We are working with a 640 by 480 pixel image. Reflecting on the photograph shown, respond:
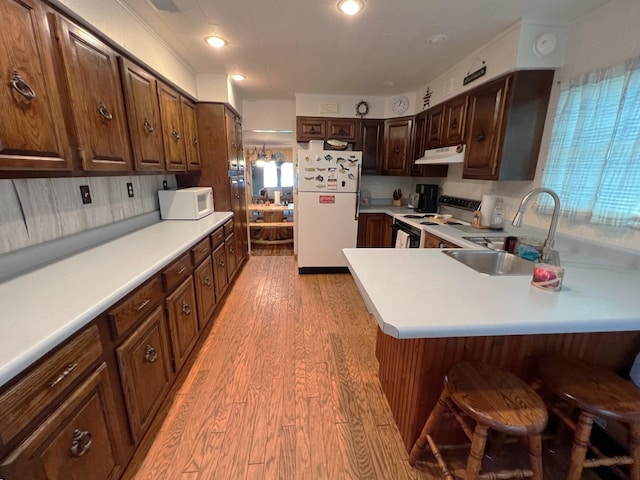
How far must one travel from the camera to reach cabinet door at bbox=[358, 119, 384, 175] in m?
3.89

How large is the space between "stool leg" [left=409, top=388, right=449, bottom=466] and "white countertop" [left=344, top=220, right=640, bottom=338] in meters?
0.40

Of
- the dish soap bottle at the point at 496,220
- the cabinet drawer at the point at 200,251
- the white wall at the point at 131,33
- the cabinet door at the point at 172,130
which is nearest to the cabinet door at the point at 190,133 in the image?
the cabinet door at the point at 172,130

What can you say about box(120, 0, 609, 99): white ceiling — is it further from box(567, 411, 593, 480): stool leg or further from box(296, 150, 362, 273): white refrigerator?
box(567, 411, 593, 480): stool leg

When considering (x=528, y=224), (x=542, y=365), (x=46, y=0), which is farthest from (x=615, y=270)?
(x=46, y=0)

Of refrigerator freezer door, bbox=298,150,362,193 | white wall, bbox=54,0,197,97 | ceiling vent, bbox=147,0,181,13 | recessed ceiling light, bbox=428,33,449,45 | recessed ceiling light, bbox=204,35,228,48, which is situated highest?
recessed ceiling light, bbox=428,33,449,45

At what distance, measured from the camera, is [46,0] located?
1.18m

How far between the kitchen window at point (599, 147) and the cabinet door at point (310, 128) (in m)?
2.61

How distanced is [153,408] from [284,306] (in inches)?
59.9

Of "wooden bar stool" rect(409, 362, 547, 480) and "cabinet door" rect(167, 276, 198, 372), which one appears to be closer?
"wooden bar stool" rect(409, 362, 547, 480)

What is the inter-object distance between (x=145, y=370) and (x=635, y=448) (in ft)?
→ 6.96

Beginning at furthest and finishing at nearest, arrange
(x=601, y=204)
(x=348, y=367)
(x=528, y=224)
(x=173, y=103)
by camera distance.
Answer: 1. (x=173, y=103)
2. (x=528, y=224)
3. (x=348, y=367)
4. (x=601, y=204)

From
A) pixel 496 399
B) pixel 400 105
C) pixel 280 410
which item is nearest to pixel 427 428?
pixel 496 399

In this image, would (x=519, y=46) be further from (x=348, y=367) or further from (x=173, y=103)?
(x=173, y=103)

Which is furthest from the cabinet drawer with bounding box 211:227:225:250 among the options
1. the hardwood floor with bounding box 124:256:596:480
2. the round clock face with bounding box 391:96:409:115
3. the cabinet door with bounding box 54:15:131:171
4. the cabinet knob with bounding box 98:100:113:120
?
the round clock face with bounding box 391:96:409:115
